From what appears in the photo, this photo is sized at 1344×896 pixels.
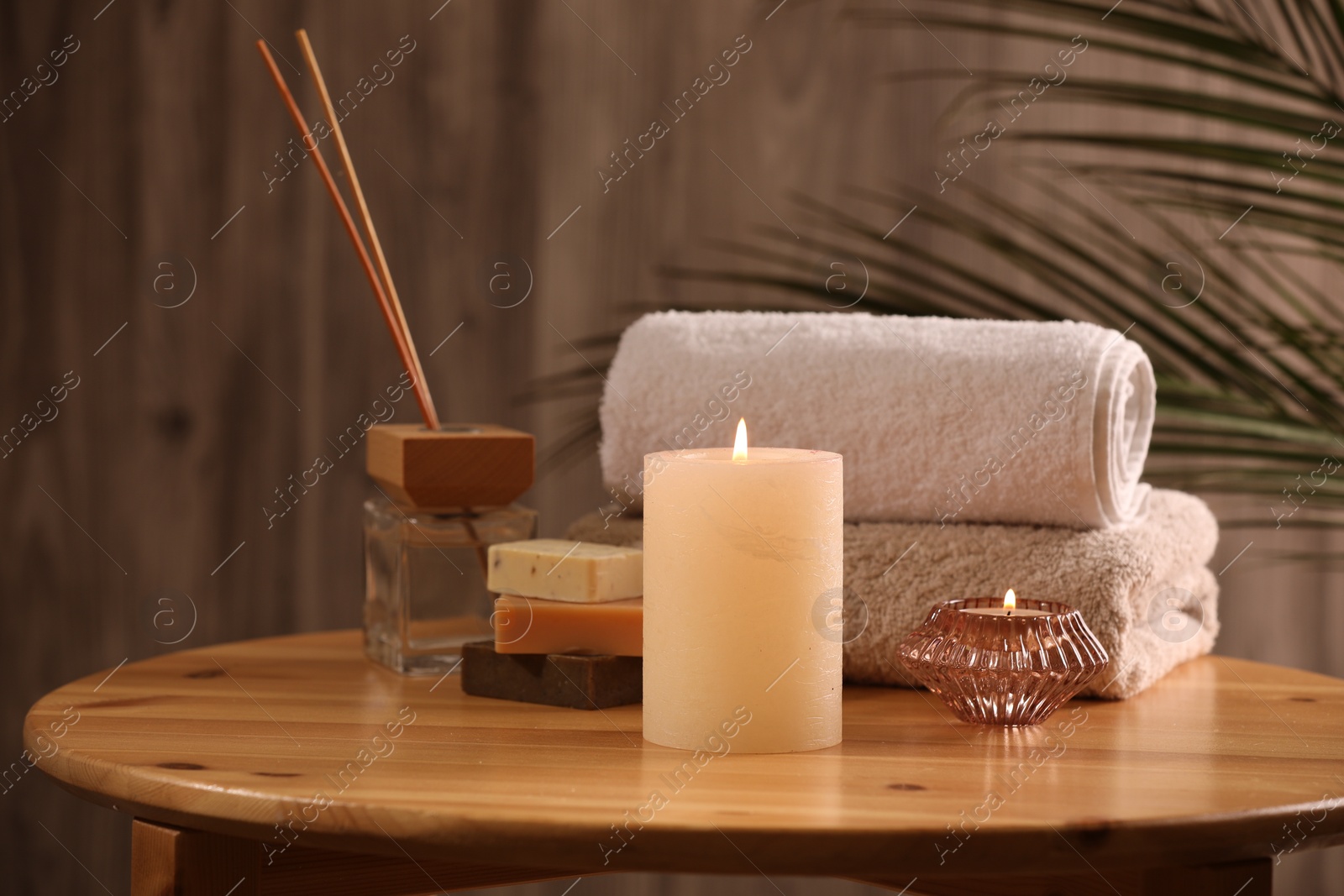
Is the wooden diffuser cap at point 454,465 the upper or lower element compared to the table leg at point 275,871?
upper

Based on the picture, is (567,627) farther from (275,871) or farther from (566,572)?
(275,871)

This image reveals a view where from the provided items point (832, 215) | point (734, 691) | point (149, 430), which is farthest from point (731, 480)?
point (149, 430)

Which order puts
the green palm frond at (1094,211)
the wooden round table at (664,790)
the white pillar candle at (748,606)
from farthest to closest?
the green palm frond at (1094,211), the white pillar candle at (748,606), the wooden round table at (664,790)

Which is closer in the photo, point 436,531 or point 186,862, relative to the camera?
point 186,862

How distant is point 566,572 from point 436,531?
0.12 m

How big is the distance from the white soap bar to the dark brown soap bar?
0.10 ft

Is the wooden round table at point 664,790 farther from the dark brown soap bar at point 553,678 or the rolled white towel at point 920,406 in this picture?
the rolled white towel at point 920,406

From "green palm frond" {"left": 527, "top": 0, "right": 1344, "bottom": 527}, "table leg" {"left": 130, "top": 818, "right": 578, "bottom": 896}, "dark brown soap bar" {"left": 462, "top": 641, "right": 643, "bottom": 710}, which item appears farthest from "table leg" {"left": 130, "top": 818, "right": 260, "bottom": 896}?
"green palm frond" {"left": 527, "top": 0, "right": 1344, "bottom": 527}

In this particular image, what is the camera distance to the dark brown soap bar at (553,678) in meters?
0.62

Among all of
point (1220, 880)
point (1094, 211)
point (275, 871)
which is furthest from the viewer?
point (1094, 211)

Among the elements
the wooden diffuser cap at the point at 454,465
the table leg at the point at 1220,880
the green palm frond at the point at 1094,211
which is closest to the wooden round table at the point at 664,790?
the table leg at the point at 1220,880

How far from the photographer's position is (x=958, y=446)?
0.68 metres

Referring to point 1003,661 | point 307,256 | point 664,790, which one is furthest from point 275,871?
point 307,256

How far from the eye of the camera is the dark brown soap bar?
618 mm
